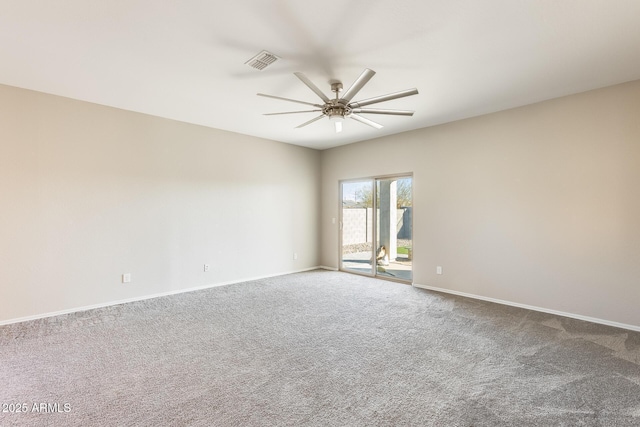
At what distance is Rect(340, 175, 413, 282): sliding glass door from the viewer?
5453 millimetres

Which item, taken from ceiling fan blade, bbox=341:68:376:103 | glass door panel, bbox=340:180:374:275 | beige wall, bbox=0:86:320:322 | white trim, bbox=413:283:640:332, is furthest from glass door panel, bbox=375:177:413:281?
ceiling fan blade, bbox=341:68:376:103

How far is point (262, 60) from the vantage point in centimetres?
280

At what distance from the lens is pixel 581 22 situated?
89.0 inches

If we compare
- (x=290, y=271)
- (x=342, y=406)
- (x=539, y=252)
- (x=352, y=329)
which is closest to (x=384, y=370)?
(x=342, y=406)

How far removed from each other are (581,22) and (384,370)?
318cm

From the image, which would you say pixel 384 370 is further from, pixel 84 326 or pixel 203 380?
pixel 84 326

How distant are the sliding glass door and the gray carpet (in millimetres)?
1684

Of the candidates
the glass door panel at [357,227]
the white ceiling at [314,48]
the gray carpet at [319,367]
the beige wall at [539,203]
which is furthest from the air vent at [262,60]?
the glass door panel at [357,227]

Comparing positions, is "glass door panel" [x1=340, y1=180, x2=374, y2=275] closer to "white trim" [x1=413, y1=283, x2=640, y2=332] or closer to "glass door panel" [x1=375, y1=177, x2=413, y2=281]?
"glass door panel" [x1=375, y1=177, x2=413, y2=281]

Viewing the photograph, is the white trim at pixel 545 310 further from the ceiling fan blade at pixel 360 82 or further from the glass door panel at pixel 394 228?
the ceiling fan blade at pixel 360 82

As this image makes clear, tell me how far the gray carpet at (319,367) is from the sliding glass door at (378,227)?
1.68 m

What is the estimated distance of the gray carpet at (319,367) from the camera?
1.88 metres

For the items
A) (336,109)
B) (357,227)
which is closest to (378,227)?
(357,227)

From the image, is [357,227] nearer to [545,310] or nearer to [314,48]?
[545,310]
